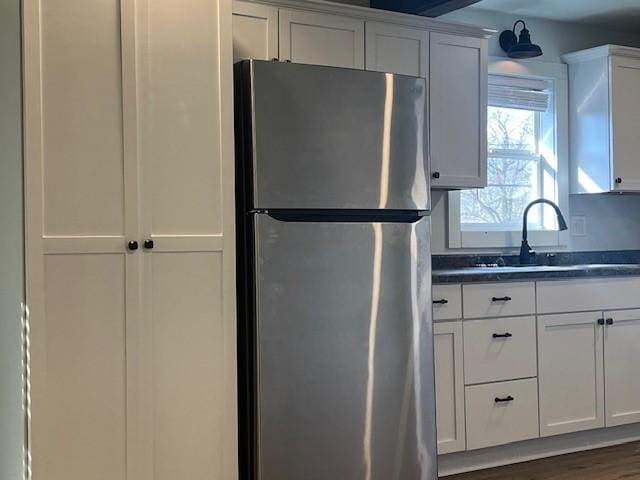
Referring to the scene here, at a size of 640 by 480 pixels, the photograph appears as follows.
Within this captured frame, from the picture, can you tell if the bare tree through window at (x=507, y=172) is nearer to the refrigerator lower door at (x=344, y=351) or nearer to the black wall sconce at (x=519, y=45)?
the black wall sconce at (x=519, y=45)

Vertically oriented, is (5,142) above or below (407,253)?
above

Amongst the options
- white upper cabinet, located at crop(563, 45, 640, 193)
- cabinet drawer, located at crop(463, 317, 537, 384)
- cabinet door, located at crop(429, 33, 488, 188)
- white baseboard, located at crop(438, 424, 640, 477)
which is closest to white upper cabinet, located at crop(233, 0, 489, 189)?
cabinet door, located at crop(429, 33, 488, 188)

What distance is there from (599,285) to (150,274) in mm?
2283

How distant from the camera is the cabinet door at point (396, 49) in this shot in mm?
3211

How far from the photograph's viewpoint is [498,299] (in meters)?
3.25

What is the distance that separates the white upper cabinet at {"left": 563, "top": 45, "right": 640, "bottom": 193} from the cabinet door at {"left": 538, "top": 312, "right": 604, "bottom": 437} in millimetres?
1021

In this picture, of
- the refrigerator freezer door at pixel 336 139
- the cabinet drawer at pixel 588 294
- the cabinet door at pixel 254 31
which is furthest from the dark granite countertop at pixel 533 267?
the cabinet door at pixel 254 31

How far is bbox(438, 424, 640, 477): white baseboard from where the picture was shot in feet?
10.6

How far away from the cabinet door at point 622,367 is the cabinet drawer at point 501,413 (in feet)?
1.57

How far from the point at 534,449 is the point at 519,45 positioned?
2136 mm

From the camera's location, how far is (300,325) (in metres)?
2.51

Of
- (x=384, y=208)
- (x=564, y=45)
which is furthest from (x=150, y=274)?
(x=564, y=45)

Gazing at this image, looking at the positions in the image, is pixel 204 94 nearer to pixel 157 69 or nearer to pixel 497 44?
pixel 157 69

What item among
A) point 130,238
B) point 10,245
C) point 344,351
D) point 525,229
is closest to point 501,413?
point 344,351
